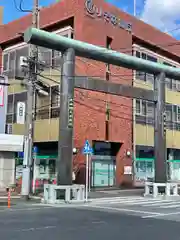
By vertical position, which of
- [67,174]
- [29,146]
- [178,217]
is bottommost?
[178,217]

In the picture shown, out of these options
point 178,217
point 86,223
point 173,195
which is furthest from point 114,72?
point 86,223

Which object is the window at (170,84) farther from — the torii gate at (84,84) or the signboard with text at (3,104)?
the signboard with text at (3,104)

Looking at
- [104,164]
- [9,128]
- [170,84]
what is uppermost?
[170,84]

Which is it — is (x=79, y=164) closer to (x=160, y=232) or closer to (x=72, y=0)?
(x=72, y=0)

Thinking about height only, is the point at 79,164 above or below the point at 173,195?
above

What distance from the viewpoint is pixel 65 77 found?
20.2 metres

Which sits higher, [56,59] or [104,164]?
[56,59]

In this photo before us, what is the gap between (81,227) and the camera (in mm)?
A: 11219

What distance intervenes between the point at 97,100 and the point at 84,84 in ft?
30.2

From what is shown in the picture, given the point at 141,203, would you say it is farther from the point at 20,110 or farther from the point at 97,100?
the point at 97,100

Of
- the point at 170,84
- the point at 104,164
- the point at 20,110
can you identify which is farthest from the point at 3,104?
the point at 170,84

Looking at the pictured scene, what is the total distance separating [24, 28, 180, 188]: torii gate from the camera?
19500 mm

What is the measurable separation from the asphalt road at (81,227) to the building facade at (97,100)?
14.6 meters

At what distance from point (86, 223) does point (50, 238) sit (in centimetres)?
286
